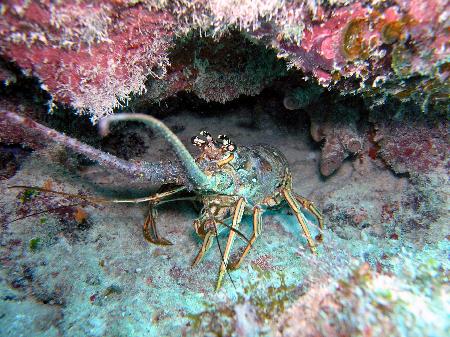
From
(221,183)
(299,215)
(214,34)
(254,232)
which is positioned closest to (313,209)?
(299,215)

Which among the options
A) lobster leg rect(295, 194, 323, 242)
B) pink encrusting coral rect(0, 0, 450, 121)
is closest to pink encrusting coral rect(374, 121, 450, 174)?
pink encrusting coral rect(0, 0, 450, 121)

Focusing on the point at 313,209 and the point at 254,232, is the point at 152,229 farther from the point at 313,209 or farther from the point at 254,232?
the point at 313,209

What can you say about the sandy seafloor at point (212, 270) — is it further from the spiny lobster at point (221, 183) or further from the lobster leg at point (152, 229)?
the spiny lobster at point (221, 183)

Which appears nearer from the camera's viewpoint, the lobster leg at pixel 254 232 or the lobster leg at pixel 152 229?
the lobster leg at pixel 254 232

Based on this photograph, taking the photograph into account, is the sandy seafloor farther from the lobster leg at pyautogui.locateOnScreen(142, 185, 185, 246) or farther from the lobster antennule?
the lobster antennule

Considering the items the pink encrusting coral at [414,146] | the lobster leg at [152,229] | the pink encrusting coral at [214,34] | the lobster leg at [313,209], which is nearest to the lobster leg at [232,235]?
the lobster leg at [152,229]

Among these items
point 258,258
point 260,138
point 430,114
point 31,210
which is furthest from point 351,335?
point 260,138

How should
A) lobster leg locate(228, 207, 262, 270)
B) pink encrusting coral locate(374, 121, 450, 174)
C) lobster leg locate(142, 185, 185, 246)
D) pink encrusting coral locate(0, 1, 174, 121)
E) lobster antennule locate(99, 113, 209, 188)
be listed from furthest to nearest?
1. lobster leg locate(142, 185, 185, 246)
2. pink encrusting coral locate(374, 121, 450, 174)
3. lobster leg locate(228, 207, 262, 270)
4. pink encrusting coral locate(0, 1, 174, 121)
5. lobster antennule locate(99, 113, 209, 188)

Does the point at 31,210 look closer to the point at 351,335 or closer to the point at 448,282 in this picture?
the point at 351,335
